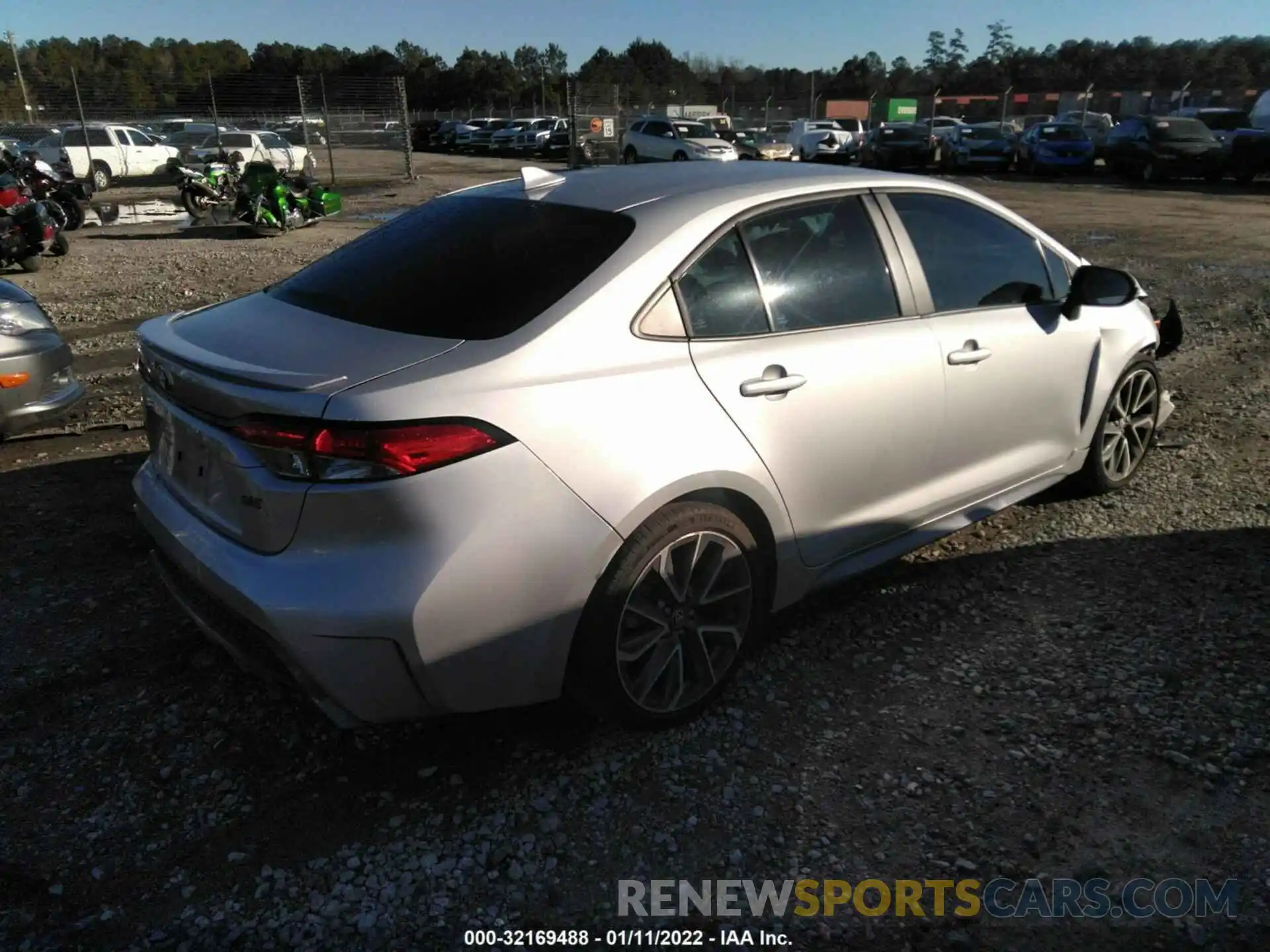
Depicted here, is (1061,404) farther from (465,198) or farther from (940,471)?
(465,198)

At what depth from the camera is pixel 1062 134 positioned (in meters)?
26.6

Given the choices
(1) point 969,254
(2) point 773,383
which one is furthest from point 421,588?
(1) point 969,254

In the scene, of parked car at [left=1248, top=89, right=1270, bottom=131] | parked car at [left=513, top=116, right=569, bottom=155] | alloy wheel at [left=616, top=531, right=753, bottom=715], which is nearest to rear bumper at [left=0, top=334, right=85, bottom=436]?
alloy wheel at [left=616, top=531, right=753, bottom=715]

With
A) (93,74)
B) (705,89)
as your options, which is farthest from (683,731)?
(705,89)

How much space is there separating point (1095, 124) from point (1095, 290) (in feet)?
117

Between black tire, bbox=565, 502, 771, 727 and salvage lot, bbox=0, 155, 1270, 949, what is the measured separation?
0.15 meters

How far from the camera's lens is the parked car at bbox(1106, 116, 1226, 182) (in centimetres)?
2300

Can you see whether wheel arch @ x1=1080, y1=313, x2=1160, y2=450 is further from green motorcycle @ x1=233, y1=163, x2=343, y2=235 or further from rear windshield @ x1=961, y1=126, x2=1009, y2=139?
rear windshield @ x1=961, y1=126, x2=1009, y2=139

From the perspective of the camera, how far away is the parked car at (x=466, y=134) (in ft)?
154

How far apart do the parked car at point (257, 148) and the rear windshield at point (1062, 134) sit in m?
20.1

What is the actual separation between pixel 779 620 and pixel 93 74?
32.6m

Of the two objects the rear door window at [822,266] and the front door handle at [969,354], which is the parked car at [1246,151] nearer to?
the front door handle at [969,354]

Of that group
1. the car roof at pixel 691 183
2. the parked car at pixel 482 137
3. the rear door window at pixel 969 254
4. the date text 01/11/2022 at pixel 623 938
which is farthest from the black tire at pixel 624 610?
the parked car at pixel 482 137

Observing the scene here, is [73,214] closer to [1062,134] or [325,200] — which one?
[325,200]
